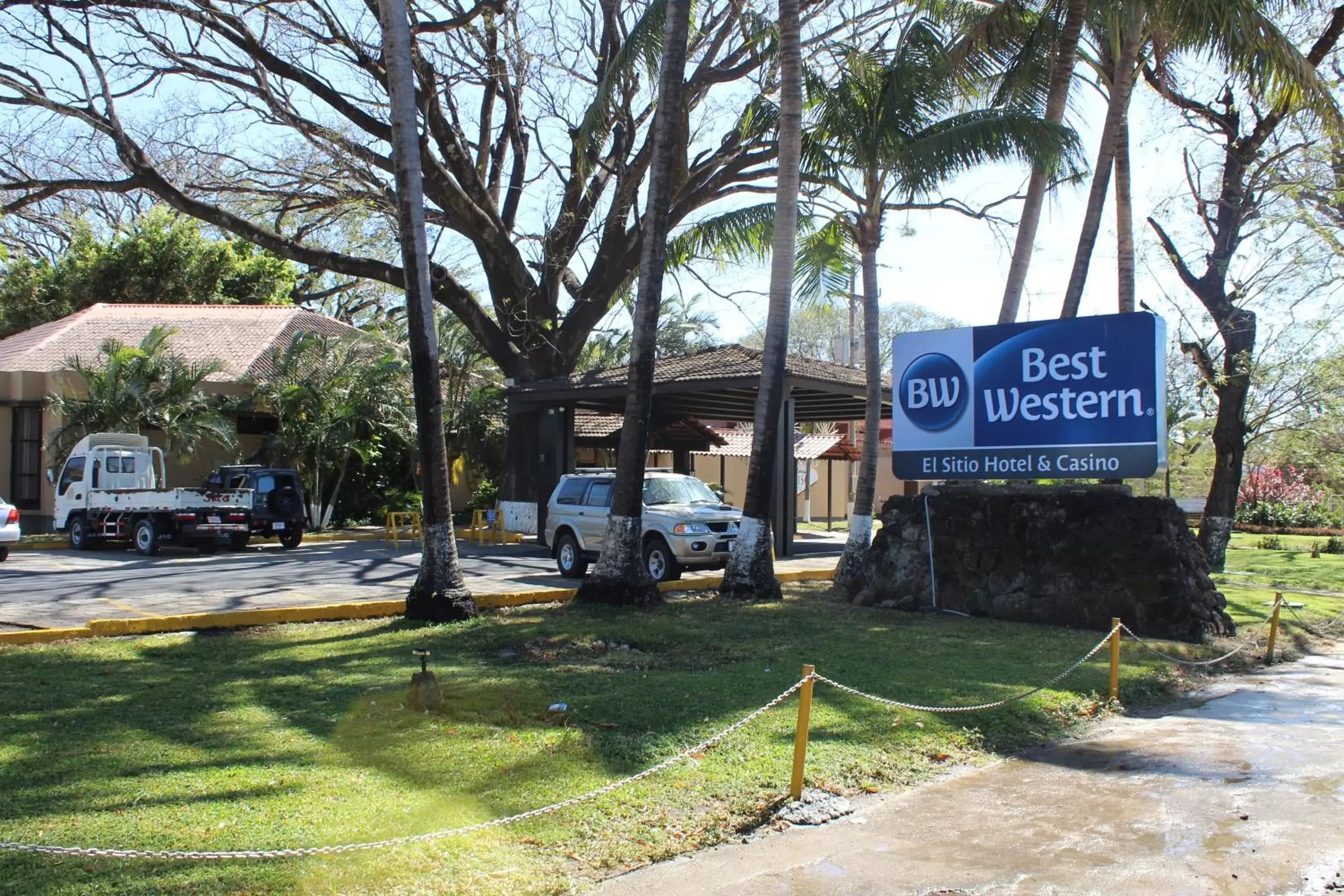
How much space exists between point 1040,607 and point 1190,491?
3394cm

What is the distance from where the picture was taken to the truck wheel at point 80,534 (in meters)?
23.8

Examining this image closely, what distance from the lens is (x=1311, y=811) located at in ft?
22.5

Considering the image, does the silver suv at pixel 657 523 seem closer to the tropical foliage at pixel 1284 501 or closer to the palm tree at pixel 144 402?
the palm tree at pixel 144 402

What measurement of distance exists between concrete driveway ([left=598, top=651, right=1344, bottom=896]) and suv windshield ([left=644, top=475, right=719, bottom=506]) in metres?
10.9

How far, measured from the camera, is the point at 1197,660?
1259cm

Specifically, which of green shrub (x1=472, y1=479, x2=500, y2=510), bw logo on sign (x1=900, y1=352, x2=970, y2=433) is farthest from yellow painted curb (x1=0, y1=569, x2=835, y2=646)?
green shrub (x1=472, y1=479, x2=500, y2=510)

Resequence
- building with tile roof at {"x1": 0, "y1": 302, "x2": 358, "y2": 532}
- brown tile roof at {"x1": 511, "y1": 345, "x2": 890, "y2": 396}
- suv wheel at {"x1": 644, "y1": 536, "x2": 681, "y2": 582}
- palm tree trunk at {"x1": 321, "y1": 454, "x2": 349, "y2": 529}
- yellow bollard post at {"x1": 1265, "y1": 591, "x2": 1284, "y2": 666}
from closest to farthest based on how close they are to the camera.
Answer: yellow bollard post at {"x1": 1265, "y1": 591, "x2": 1284, "y2": 666} < suv wheel at {"x1": 644, "y1": 536, "x2": 681, "y2": 582} < brown tile roof at {"x1": 511, "y1": 345, "x2": 890, "y2": 396} < palm tree trunk at {"x1": 321, "y1": 454, "x2": 349, "y2": 529} < building with tile roof at {"x1": 0, "y1": 302, "x2": 358, "y2": 532}

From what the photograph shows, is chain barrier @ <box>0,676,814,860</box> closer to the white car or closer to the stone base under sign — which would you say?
the stone base under sign

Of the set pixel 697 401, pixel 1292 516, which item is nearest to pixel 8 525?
pixel 697 401

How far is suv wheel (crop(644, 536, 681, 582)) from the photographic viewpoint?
1838 cm

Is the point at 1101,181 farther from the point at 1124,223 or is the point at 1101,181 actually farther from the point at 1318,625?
the point at 1318,625

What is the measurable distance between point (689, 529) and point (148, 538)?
37.9ft

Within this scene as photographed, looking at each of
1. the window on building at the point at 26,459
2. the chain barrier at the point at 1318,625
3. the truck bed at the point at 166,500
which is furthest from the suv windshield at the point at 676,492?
the window on building at the point at 26,459

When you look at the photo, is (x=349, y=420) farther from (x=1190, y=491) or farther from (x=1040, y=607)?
(x=1190, y=491)
